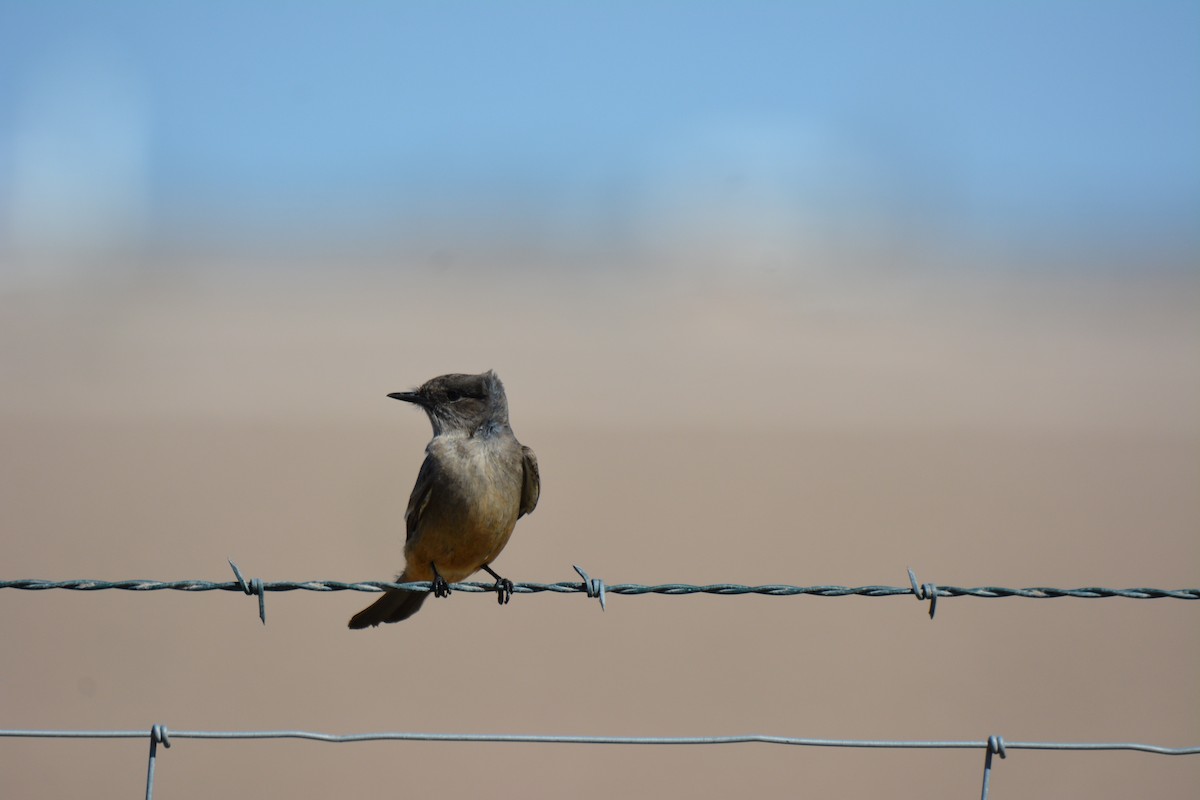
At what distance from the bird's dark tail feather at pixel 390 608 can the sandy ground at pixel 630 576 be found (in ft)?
14.9

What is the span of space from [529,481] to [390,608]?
933mm

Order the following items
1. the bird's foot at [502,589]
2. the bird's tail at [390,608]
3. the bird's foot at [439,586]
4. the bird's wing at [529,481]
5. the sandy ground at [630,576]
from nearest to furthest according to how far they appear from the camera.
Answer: the bird's foot at [502,589], the bird's foot at [439,586], the bird's tail at [390,608], the bird's wing at [529,481], the sandy ground at [630,576]

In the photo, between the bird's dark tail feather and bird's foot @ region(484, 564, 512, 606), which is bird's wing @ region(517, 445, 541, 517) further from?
the bird's dark tail feather

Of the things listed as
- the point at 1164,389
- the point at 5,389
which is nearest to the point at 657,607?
the point at 5,389

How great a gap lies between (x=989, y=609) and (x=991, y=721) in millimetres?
4019

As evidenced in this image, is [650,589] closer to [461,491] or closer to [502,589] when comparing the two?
[502,589]

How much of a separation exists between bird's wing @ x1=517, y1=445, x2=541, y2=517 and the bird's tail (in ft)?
2.34

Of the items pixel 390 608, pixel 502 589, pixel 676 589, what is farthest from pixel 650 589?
pixel 390 608

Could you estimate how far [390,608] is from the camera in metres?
5.82

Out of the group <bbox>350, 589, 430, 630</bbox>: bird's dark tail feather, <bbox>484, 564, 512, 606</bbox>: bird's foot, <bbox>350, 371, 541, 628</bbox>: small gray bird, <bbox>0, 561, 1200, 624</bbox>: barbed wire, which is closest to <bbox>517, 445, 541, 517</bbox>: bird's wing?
<bbox>350, 371, 541, 628</bbox>: small gray bird

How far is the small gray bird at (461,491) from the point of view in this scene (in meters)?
5.81

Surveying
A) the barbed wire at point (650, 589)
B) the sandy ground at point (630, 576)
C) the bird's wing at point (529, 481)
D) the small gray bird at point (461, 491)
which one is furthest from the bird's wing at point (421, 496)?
the sandy ground at point (630, 576)

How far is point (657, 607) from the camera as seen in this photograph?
15.4 metres

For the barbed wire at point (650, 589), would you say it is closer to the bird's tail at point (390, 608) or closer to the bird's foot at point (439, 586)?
the bird's foot at point (439, 586)
